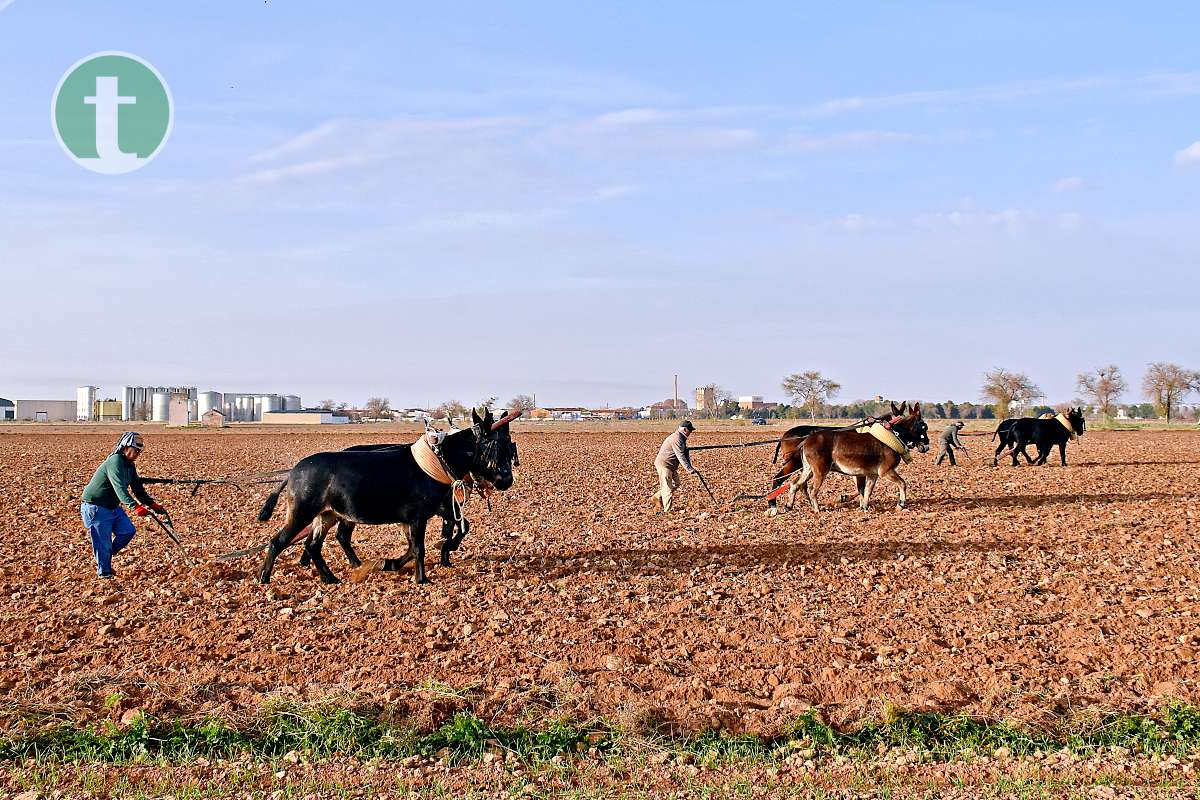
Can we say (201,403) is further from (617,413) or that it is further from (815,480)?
(815,480)

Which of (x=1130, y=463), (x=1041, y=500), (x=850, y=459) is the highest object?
(x=850, y=459)

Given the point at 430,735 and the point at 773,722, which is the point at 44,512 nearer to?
the point at 430,735

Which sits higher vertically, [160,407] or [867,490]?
[160,407]

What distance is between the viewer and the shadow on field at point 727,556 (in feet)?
39.9

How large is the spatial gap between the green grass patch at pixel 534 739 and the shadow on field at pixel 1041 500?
12.3 meters

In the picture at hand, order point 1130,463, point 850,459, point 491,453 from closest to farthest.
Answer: point 491,453 → point 850,459 → point 1130,463

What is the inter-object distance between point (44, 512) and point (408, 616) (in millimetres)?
11937

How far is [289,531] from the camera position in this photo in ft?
36.3

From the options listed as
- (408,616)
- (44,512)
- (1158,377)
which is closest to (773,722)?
(408,616)

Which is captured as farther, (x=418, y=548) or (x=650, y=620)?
(x=418, y=548)

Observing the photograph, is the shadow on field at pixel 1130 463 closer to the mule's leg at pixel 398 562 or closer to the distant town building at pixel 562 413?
the mule's leg at pixel 398 562

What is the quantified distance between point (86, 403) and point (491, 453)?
6089 inches

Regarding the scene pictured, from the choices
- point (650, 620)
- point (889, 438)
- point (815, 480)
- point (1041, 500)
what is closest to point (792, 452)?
point (815, 480)

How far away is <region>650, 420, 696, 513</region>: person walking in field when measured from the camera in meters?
17.0
